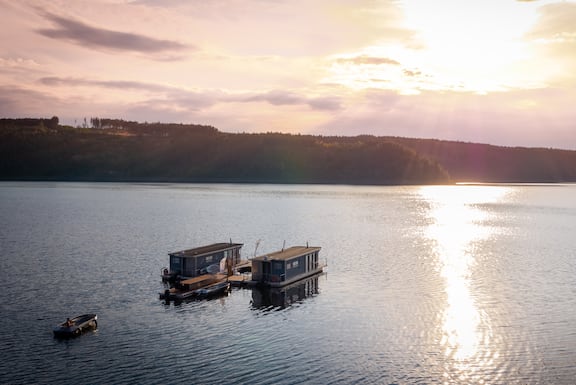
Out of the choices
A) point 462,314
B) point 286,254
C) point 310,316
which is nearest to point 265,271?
point 286,254

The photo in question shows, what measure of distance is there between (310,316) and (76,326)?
74.2 feet

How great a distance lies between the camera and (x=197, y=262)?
72.9 meters

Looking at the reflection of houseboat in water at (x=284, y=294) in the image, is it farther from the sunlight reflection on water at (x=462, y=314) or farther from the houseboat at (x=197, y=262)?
the sunlight reflection on water at (x=462, y=314)

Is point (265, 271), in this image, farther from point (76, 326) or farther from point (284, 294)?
point (76, 326)

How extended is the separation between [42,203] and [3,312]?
152 meters

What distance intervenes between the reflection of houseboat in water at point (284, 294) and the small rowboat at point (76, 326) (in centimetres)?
1756

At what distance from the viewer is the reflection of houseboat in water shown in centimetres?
6206

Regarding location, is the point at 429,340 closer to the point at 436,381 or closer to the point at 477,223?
the point at 436,381

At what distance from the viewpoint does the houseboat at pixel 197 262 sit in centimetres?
7212

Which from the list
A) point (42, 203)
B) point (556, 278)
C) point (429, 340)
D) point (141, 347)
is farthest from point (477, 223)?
point (42, 203)

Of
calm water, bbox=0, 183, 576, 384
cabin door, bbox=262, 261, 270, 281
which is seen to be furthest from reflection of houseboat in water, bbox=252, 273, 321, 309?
cabin door, bbox=262, 261, 270, 281

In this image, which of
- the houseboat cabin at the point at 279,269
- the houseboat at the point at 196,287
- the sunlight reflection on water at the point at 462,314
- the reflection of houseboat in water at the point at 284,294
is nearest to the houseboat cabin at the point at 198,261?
the houseboat at the point at 196,287

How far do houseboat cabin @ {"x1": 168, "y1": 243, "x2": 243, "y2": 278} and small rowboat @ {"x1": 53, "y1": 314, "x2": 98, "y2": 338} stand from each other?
2156cm

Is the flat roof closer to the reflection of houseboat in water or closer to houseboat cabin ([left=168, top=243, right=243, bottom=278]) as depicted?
the reflection of houseboat in water
